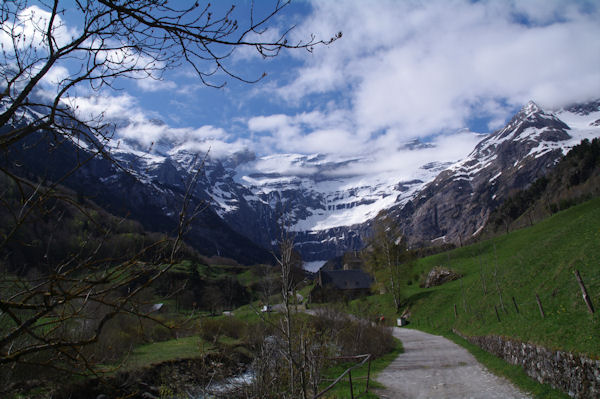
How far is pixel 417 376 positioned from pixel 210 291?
197ft

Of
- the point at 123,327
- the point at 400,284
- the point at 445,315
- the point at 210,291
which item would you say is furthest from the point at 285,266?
the point at 210,291

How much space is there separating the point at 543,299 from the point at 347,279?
60.5m

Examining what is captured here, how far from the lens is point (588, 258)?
47.8 ft

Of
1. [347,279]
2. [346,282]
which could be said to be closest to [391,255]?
[346,282]

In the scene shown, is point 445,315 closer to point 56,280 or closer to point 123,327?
point 123,327

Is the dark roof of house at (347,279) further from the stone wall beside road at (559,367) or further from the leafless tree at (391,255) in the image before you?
the stone wall beside road at (559,367)

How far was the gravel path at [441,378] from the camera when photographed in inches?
463

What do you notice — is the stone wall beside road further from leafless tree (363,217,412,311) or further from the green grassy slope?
leafless tree (363,217,412,311)

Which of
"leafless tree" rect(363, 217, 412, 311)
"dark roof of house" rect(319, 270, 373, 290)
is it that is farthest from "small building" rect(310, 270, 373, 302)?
"leafless tree" rect(363, 217, 412, 311)

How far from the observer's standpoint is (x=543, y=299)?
15.1 m

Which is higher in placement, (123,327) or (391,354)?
(123,327)

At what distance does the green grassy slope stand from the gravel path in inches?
75.9

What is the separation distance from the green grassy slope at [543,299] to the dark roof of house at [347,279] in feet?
106

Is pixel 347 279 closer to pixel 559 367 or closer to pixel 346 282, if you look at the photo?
pixel 346 282
